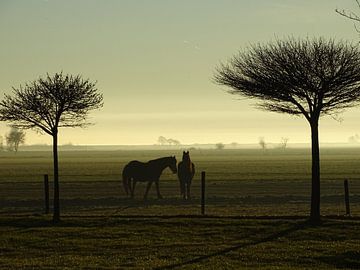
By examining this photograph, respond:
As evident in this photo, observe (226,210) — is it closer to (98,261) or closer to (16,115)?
(16,115)

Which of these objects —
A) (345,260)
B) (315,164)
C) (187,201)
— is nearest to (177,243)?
(345,260)

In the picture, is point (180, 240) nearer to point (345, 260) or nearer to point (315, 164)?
point (345, 260)

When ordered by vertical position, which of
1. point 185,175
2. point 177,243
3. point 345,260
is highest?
point 185,175

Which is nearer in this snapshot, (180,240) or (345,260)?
(345,260)

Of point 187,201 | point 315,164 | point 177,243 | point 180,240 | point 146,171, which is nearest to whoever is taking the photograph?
point 177,243

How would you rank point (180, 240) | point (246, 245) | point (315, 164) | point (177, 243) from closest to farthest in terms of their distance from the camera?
point (246, 245), point (177, 243), point (180, 240), point (315, 164)

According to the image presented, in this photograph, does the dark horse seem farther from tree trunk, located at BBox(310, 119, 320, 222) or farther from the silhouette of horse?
tree trunk, located at BBox(310, 119, 320, 222)

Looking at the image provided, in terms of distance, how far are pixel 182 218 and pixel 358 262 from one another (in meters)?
8.59

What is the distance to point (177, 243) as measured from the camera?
17.5 metres

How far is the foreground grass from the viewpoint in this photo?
14648mm

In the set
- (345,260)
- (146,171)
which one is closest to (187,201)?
(146,171)

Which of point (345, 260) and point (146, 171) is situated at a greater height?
point (146, 171)

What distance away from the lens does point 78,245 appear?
17328 millimetres

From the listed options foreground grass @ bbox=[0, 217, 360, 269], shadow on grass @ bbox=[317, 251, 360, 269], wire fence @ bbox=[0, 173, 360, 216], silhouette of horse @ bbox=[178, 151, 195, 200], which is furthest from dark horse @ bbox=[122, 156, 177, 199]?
shadow on grass @ bbox=[317, 251, 360, 269]
